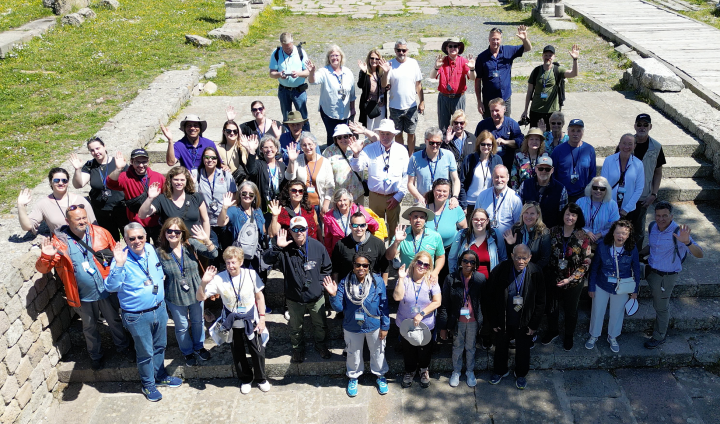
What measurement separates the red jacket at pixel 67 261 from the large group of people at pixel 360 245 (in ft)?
0.04

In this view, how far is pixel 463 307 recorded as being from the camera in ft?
19.2

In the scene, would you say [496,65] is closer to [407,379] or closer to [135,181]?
[407,379]

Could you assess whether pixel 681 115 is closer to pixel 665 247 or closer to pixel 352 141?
pixel 665 247

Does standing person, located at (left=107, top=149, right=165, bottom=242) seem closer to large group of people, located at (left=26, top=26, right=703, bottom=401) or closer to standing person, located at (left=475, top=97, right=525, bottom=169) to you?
large group of people, located at (left=26, top=26, right=703, bottom=401)

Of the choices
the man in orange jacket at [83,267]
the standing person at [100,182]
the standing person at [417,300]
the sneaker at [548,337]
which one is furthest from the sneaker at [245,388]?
the sneaker at [548,337]

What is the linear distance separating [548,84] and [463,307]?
3.92 metres

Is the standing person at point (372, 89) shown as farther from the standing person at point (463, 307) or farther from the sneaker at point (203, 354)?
the sneaker at point (203, 354)

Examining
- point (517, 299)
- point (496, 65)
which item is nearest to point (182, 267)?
point (517, 299)

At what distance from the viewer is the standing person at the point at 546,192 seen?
20.5 ft

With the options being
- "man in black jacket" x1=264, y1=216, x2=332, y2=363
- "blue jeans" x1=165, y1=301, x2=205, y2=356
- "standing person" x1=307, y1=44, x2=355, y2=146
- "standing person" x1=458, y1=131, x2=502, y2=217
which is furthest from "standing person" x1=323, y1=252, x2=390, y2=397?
"standing person" x1=307, y1=44, x2=355, y2=146

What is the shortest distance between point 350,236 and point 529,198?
204 centimetres

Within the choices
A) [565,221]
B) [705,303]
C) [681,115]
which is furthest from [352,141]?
[681,115]

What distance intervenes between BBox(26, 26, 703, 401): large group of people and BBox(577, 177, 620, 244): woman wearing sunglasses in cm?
1

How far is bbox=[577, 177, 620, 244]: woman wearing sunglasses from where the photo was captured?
20.0 feet
